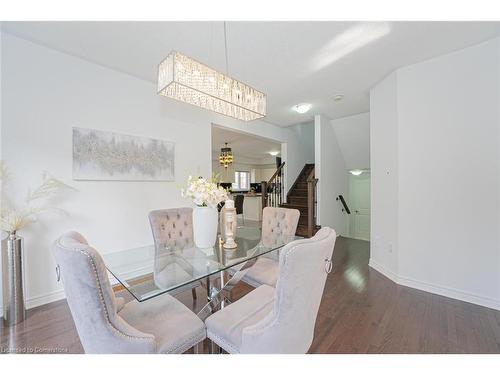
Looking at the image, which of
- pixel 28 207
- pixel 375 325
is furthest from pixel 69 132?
pixel 375 325

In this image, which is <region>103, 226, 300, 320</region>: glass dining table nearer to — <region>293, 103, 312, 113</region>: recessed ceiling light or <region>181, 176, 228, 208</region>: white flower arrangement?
<region>181, 176, 228, 208</region>: white flower arrangement

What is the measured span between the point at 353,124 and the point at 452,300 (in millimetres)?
3504

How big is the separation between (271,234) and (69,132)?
249cm

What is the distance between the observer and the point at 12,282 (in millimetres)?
1867

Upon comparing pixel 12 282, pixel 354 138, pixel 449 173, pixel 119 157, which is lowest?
pixel 12 282

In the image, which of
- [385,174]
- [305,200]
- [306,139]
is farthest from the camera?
[306,139]

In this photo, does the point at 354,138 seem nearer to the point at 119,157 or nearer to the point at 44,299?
the point at 119,157

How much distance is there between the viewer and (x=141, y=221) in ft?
9.41

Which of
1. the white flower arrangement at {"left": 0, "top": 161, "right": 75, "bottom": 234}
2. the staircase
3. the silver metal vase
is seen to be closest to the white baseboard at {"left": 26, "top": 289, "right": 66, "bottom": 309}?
the silver metal vase

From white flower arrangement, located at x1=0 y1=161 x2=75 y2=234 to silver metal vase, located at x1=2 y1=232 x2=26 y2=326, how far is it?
10 cm

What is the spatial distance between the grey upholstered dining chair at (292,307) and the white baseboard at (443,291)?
2241mm

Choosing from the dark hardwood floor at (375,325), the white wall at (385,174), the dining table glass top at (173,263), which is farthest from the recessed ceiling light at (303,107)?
the dark hardwood floor at (375,325)
